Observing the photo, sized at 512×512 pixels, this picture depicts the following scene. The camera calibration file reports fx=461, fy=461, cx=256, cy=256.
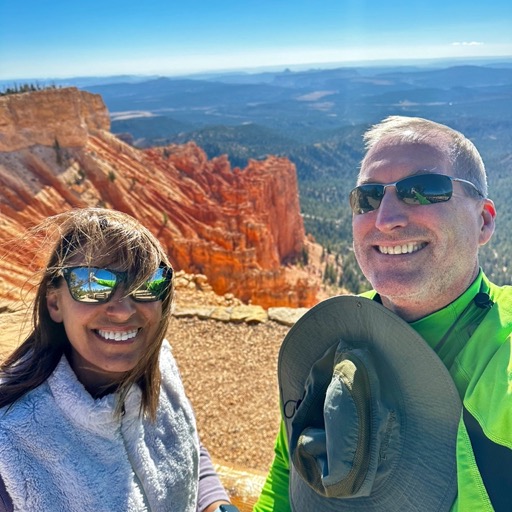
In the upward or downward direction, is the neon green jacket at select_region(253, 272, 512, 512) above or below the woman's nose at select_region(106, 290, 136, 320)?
below

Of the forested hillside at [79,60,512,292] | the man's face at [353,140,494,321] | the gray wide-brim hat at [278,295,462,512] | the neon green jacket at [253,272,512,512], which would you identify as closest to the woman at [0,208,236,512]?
the gray wide-brim hat at [278,295,462,512]

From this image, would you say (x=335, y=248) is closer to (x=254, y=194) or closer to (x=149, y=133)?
(x=254, y=194)

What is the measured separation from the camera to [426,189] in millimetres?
1814

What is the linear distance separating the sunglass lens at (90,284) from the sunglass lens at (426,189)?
4.14 ft

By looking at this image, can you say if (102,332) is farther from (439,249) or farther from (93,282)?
(439,249)

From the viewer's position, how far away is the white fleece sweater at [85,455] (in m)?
1.67

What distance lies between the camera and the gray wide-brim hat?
1.61 m

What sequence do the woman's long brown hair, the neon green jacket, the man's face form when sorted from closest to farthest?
the neon green jacket → the man's face → the woman's long brown hair

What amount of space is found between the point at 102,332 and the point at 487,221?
67.1 inches

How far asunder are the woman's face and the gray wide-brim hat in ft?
2.55

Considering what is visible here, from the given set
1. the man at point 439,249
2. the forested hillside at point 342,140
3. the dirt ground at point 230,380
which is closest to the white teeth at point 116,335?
the man at point 439,249

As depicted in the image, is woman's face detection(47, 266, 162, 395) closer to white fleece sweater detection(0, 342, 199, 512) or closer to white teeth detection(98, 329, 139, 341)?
white teeth detection(98, 329, 139, 341)

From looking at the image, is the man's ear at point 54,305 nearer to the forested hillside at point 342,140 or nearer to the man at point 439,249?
the man at point 439,249

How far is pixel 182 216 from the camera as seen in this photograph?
2255 cm
